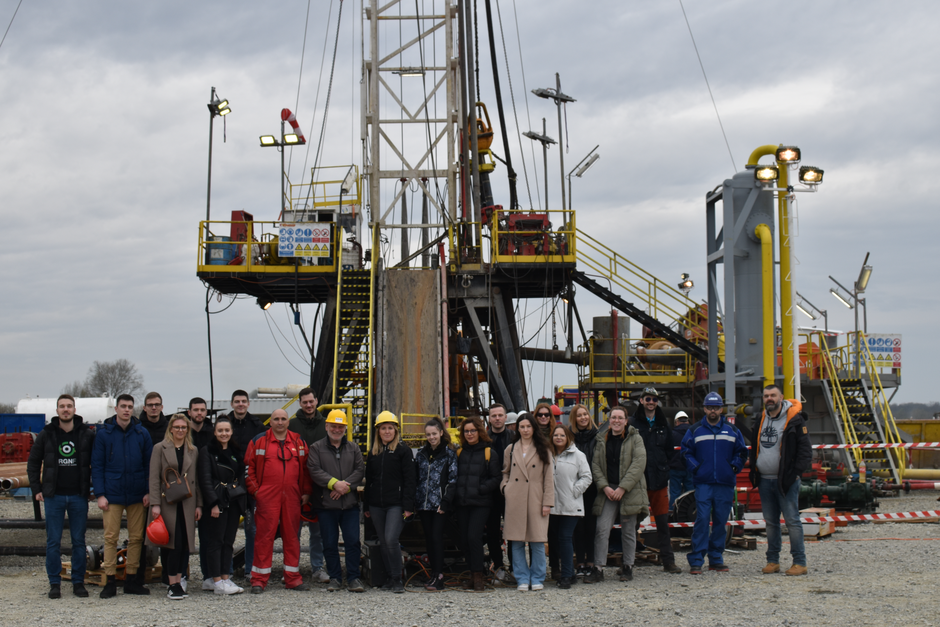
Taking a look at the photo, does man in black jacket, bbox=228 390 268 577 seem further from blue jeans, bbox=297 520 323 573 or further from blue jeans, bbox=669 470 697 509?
blue jeans, bbox=669 470 697 509

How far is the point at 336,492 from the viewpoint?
7676 millimetres

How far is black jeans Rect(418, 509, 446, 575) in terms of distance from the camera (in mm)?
7703

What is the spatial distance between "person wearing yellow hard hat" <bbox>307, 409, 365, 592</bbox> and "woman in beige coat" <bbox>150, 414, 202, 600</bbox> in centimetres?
100

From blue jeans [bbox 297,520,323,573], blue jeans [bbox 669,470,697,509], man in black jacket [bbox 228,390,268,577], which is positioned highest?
man in black jacket [bbox 228,390,268,577]

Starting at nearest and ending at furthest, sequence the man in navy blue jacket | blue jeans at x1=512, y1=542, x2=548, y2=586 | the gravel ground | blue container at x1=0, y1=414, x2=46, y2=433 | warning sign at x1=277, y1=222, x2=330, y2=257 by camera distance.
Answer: the gravel ground, blue jeans at x1=512, y1=542, x2=548, y2=586, the man in navy blue jacket, warning sign at x1=277, y1=222, x2=330, y2=257, blue container at x1=0, y1=414, x2=46, y2=433

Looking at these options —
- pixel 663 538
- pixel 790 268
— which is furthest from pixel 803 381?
pixel 663 538

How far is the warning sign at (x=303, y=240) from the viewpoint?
703 inches

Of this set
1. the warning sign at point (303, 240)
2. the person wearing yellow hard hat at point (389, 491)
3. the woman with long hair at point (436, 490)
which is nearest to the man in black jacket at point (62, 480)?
the person wearing yellow hard hat at point (389, 491)

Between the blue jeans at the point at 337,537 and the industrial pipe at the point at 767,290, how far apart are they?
7.67 meters

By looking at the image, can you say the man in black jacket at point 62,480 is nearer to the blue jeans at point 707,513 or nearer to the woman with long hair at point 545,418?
the woman with long hair at point 545,418

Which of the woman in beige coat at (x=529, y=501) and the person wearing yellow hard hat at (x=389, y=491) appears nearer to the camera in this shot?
the woman in beige coat at (x=529, y=501)

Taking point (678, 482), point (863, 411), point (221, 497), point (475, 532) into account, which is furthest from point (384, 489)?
point (863, 411)

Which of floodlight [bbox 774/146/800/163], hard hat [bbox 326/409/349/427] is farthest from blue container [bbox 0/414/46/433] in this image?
floodlight [bbox 774/146/800/163]

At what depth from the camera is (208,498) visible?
24.4 ft
